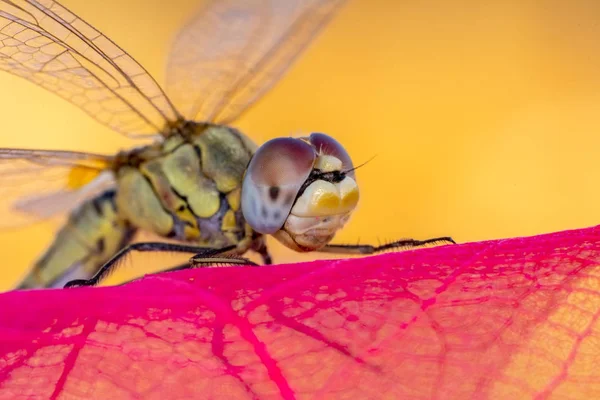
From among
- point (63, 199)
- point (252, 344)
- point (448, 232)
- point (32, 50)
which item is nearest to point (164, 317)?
point (252, 344)

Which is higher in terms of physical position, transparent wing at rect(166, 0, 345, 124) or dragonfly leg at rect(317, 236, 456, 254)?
transparent wing at rect(166, 0, 345, 124)

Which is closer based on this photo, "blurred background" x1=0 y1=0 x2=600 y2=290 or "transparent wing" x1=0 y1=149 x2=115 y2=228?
"transparent wing" x1=0 y1=149 x2=115 y2=228

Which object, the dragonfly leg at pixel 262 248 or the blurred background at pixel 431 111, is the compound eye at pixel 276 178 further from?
the blurred background at pixel 431 111

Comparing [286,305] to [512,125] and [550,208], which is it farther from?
[512,125]

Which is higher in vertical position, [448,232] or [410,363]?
[410,363]

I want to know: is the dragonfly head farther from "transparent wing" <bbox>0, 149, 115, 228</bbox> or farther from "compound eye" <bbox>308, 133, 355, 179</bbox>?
"transparent wing" <bbox>0, 149, 115, 228</bbox>

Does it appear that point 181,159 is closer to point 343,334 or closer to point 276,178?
point 276,178

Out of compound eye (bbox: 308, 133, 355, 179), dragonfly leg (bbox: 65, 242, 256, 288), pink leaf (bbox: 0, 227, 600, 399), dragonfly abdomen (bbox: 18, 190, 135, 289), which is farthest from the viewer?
dragonfly abdomen (bbox: 18, 190, 135, 289)

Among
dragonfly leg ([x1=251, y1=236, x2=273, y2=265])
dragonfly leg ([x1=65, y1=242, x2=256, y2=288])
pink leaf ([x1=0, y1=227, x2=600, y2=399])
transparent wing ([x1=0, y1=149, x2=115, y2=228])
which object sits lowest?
dragonfly leg ([x1=251, y1=236, x2=273, y2=265])

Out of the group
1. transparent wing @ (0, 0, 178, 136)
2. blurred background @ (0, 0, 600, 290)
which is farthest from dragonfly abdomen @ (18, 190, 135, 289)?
blurred background @ (0, 0, 600, 290)
